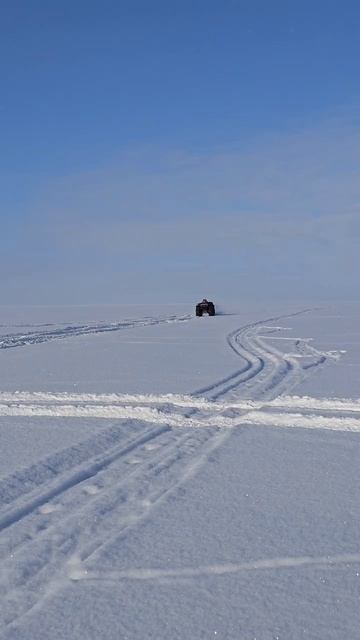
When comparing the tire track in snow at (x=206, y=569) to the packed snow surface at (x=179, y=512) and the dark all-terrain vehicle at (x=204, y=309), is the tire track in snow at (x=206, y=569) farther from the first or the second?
the dark all-terrain vehicle at (x=204, y=309)

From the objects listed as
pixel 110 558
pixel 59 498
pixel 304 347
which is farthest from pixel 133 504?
pixel 304 347

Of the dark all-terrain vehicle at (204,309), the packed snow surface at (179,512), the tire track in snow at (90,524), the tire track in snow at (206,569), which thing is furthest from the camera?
the dark all-terrain vehicle at (204,309)

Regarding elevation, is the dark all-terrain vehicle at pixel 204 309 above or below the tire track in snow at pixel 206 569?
above

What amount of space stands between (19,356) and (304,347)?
7024 mm

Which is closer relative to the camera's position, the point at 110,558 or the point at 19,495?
the point at 110,558

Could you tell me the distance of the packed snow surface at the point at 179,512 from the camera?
3.28m

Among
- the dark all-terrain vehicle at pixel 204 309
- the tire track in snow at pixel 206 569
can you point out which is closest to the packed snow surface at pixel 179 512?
the tire track in snow at pixel 206 569

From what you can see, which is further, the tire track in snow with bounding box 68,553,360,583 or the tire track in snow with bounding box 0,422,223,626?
the tire track in snow with bounding box 68,553,360,583

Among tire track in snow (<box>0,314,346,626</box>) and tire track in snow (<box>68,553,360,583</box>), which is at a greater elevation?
tire track in snow (<box>0,314,346,626</box>)

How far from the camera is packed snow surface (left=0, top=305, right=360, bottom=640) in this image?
328 cm

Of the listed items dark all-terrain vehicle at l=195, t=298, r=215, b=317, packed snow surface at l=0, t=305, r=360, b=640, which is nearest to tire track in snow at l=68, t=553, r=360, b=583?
packed snow surface at l=0, t=305, r=360, b=640

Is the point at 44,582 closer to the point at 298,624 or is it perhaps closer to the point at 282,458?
the point at 298,624

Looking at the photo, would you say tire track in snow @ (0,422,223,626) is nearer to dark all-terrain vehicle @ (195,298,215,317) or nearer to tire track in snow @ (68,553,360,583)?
tire track in snow @ (68,553,360,583)

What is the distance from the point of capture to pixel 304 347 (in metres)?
18.4
